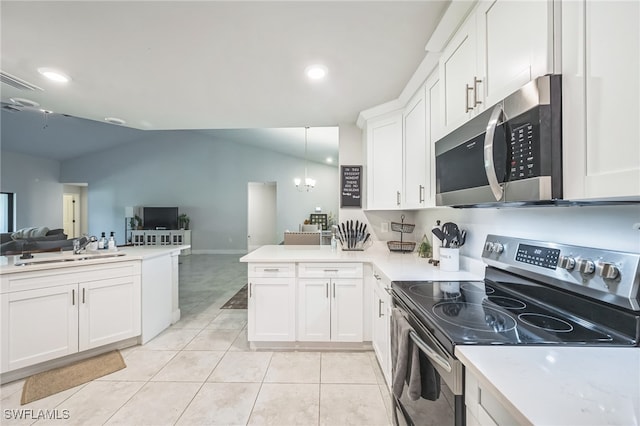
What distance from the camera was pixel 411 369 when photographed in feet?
3.55

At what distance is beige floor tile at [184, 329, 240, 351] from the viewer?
2.43 metres

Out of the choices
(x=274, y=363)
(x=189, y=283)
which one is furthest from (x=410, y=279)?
(x=189, y=283)

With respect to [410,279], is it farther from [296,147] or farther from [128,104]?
[296,147]

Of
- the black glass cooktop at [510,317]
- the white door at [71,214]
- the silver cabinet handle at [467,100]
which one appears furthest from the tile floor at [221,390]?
the white door at [71,214]

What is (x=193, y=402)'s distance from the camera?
1.72 meters

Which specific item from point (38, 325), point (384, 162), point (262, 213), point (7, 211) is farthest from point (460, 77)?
point (7, 211)

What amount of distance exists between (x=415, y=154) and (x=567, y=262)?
1.33 meters

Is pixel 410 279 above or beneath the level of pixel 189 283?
above

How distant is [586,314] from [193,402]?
217cm

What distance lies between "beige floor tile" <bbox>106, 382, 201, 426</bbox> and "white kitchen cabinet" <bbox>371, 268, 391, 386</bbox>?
1357 millimetres

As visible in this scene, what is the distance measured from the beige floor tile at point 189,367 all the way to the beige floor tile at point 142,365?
0.06m

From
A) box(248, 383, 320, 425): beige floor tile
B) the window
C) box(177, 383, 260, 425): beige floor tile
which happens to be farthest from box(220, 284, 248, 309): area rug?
the window

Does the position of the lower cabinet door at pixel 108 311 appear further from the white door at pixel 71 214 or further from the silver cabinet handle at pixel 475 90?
the white door at pixel 71 214

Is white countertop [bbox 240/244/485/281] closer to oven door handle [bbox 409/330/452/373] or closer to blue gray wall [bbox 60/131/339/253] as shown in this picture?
oven door handle [bbox 409/330/452/373]
